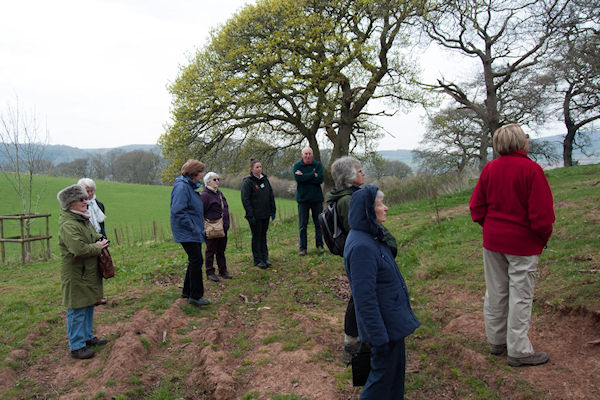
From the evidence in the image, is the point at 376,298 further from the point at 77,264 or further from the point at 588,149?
the point at 588,149

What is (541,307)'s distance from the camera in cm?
470

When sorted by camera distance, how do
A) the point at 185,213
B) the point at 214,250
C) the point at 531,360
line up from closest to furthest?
the point at 531,360 → the point at 185,213 → the point at 214,250

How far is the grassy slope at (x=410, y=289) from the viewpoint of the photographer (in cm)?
409

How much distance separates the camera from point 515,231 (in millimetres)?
3605

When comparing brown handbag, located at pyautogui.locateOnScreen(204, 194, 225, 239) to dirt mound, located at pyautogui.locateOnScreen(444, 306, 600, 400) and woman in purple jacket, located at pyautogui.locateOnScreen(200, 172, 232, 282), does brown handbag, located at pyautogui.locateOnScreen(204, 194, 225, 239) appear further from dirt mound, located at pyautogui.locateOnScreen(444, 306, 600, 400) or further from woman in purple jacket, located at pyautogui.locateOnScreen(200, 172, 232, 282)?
dirt mound, located at pyautogui.locateOnScreen(444, 306, 600, 400)

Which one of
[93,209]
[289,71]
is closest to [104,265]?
[93,209]

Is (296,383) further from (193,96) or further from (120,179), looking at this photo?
(120,179)

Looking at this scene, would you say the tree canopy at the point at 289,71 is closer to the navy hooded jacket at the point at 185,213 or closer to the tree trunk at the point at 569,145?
the navy hooded jacket at the point at 185,213

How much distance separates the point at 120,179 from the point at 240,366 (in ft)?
232

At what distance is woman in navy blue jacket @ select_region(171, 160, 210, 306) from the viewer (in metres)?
5.67

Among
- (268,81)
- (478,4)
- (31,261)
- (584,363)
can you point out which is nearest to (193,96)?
(268,81)

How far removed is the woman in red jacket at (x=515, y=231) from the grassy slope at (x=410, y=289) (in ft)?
1.53

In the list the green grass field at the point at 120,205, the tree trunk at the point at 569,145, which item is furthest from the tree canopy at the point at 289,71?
the tree trunk at the point at 569,145

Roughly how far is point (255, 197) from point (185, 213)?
2.07 meters
